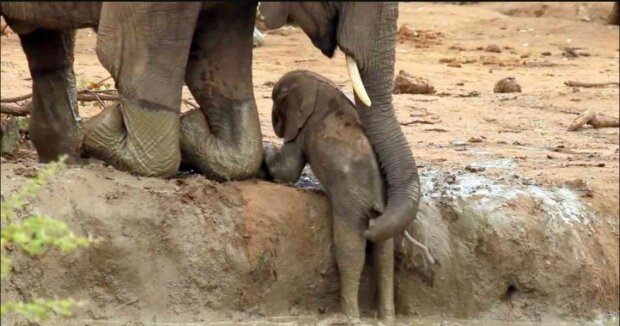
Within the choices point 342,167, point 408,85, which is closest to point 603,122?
point 408,85

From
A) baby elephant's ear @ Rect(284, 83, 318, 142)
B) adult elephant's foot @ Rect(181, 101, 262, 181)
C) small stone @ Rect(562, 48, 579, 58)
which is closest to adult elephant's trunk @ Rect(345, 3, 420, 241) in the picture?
baby elephant's ear @ Rect(284, 83, 318, 142)

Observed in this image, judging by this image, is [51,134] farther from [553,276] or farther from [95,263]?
[553,276]

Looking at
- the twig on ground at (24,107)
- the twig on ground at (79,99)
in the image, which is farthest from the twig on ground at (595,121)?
the twig on ground at (24,107)

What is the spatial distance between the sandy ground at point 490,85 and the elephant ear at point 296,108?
4.81 ft

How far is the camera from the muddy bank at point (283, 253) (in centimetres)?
705

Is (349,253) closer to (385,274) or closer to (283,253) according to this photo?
(385,274)

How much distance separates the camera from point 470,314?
7723mm

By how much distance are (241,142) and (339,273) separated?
0.76 m

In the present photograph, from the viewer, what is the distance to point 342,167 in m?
7.36

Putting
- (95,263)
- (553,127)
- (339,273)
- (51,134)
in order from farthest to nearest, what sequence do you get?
(553,127) → (51,134) → (339,273) → (95,263)

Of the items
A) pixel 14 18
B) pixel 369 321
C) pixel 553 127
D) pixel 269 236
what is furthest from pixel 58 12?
pixel 553 127

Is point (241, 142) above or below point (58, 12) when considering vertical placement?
below

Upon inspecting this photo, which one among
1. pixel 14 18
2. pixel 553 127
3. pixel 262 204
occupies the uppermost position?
pixel 14 18

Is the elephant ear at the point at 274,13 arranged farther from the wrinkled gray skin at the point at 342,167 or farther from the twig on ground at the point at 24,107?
the twig on ground at the point at 24,107
